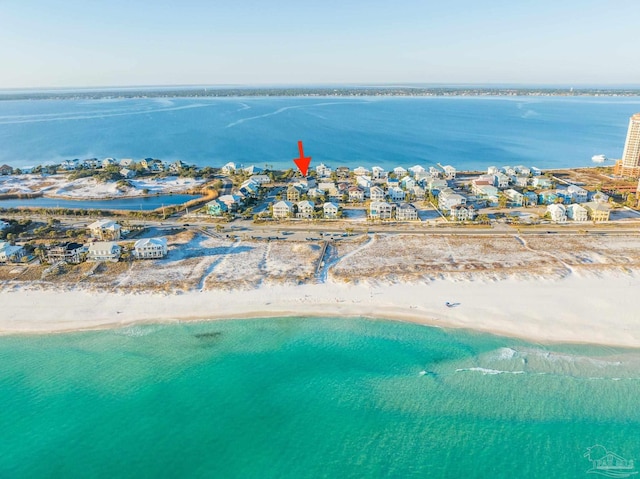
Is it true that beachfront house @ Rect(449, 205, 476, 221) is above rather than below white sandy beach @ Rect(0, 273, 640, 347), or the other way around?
above

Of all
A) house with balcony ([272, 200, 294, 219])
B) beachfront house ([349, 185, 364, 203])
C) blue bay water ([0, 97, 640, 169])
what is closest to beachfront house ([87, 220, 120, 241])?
house with balcony ([272, 200, 294, 219])

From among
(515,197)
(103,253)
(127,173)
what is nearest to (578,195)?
(515,197)

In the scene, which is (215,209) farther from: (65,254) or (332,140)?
(332,140)

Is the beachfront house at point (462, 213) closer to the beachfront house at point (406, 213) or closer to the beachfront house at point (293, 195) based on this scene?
the beachfront house at point (406, 213)

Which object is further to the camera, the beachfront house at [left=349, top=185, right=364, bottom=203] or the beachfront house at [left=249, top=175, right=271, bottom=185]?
the beachfront house at [left=249, top=175, right=271, bottom=185]

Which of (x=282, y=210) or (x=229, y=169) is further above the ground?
(x=229, y=169)

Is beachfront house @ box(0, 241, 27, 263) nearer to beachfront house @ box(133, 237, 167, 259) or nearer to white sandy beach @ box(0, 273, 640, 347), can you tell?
white sandy beach @ box(0, 273, 640, 347)

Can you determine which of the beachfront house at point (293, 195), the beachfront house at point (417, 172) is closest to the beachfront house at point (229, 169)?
the beachfront house at point (293, 195)
